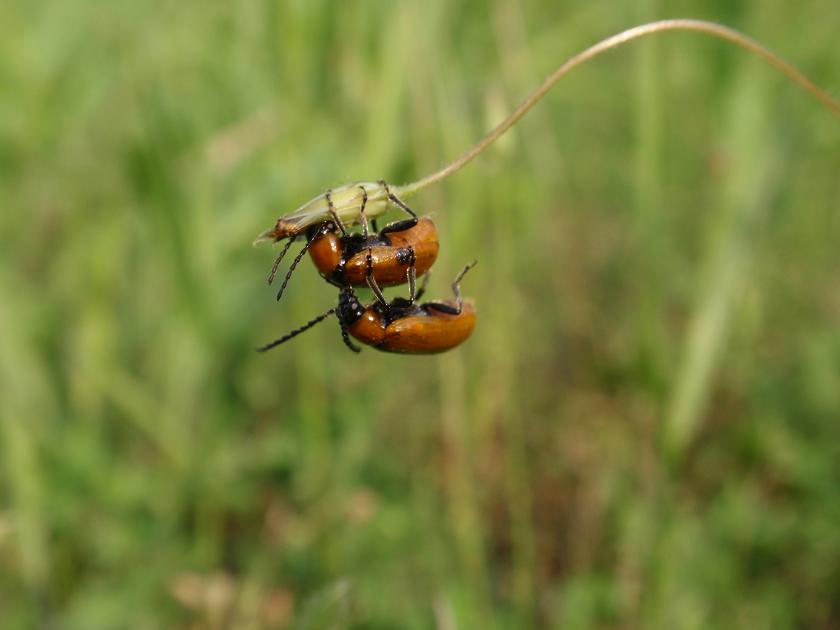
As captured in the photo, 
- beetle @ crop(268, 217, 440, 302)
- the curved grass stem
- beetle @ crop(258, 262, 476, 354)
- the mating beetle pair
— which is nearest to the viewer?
the curved grass stem

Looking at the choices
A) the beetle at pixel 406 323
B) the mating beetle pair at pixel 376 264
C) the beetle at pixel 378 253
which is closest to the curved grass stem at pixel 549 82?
the mating beetle pair at pixel 376 264

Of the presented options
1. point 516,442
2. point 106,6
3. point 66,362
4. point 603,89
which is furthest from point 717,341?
point 106,6

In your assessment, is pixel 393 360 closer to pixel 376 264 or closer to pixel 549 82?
pixel 376 264

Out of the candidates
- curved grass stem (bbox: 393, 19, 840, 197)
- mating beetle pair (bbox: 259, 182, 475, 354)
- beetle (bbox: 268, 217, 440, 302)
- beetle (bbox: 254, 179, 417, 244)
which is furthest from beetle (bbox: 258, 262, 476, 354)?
curved grass stem (bbox: 393, 19, 840, 197)

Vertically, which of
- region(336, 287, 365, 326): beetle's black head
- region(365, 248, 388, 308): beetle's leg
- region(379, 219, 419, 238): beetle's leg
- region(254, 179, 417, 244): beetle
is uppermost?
region(379, 219, 419, 238): beetle's leg

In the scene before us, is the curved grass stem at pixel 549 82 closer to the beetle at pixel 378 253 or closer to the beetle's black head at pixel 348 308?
the beetle at pixel 378 253

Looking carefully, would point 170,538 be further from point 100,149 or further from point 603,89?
point 603,89

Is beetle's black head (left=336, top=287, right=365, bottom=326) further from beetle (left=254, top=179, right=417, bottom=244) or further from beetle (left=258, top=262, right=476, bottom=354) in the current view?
beetle (left=254, top=179, right=417, bottom=244)

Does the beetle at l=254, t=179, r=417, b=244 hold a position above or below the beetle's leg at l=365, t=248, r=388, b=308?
below
